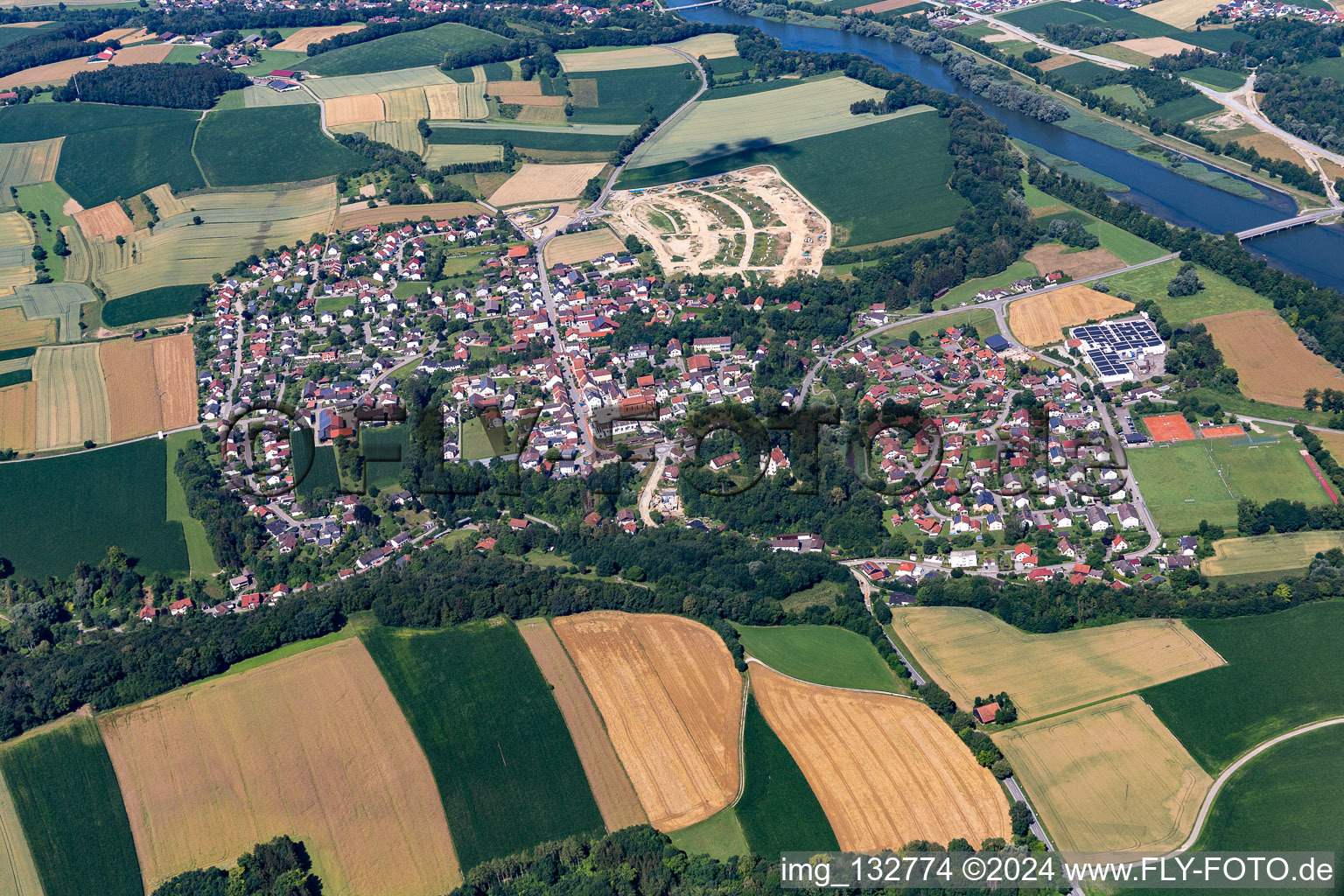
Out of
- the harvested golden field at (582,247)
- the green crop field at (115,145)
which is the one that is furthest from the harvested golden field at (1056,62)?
the green crop field at (115,145)

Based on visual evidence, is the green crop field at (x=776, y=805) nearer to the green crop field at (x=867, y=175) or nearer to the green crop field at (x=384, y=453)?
the green crop field at (x=384, y=453)

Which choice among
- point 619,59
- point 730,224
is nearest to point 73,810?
point 730,224

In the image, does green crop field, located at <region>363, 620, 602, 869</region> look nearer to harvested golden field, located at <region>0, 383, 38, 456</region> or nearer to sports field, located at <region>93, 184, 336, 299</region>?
harvested golden field, located at <region>0, 383, 38, 456</region>

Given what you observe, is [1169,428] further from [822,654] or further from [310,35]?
[310,35]

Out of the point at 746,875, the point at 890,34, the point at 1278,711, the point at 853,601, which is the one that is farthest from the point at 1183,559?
the point at 890,34

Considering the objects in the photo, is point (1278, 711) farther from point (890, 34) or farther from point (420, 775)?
point (890, 34)
